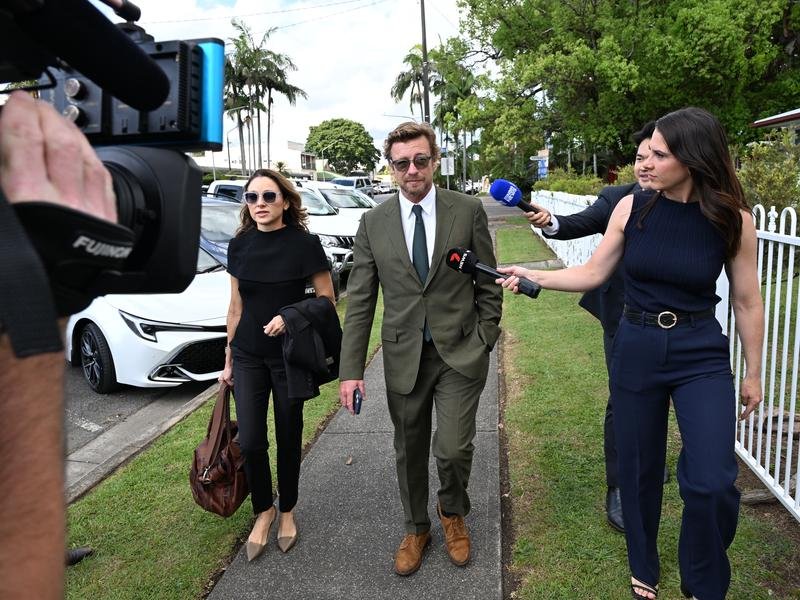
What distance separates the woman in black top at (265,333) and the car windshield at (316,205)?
9.79m

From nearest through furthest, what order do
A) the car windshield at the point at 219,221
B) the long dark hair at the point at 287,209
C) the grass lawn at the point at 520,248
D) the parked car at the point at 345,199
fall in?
1. the long dark hair at the point at 287,209
2. the car windshield at the point at 219,221
3. the grass lawn at the point at 520,248
4. the parked car at the point at 345,199

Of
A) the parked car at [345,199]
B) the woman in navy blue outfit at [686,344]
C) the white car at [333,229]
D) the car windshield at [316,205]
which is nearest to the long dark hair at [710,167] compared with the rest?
the woman in navy blue outfit at [686,344]

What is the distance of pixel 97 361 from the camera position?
20.5ft

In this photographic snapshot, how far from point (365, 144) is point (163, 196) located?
339 feet

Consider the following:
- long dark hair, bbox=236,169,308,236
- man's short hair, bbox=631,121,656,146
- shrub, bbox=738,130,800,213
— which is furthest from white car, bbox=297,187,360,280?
man's short hair, bbox=631,121,656,146

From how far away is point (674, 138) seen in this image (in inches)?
103

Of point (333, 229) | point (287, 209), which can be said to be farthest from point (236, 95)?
point (287, 209)

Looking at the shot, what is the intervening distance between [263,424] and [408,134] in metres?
1.75

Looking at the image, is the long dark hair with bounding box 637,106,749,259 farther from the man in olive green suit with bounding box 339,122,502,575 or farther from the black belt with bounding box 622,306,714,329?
the man in olive green suit with bounding box 339,122,502,575

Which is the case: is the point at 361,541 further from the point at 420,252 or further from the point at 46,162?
the point at 46,162

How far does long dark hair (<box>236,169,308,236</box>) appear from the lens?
369cm

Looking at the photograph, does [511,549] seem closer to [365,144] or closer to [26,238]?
[26,238]

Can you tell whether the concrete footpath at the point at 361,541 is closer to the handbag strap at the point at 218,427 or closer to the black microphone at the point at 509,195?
the handbag strap at the point at 218,427

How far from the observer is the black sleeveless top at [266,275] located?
3473mm
